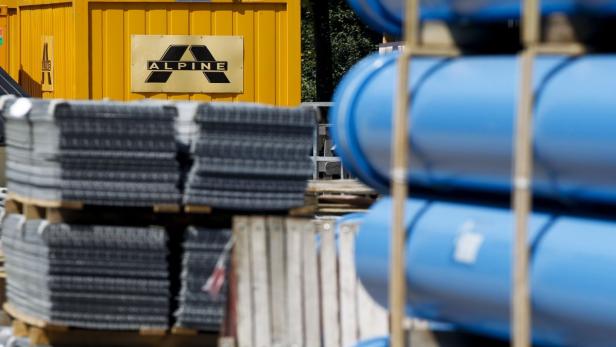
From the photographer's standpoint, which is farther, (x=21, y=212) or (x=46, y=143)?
(x=21, y=212)

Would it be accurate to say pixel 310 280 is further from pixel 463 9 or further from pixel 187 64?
pixel 187 64

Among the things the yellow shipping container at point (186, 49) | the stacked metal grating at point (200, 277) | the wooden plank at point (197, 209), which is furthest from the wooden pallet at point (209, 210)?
the yellow shipping container at point (186, 49)

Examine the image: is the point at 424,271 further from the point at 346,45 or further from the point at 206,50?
the point at 346,45

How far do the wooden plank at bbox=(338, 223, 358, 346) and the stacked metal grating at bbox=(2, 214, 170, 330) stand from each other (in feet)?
5.08

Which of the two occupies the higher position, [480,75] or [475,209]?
[480,75]

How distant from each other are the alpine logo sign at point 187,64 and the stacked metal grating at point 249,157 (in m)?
7.02

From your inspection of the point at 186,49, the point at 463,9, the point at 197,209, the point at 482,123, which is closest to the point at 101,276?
the point at 197,209

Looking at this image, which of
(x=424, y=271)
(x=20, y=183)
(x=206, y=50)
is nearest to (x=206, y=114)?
(x=20, y=183)

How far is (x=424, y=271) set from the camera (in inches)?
230

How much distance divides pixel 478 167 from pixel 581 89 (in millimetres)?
706

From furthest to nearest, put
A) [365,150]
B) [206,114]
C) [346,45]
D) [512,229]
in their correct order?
[346,45], [206,114], [365,150], [512,229]

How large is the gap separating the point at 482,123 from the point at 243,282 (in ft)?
8.15

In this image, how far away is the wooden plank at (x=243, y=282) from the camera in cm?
756

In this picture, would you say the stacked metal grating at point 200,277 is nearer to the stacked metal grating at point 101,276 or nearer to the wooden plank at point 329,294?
the stacked metal grating at point 101,276
